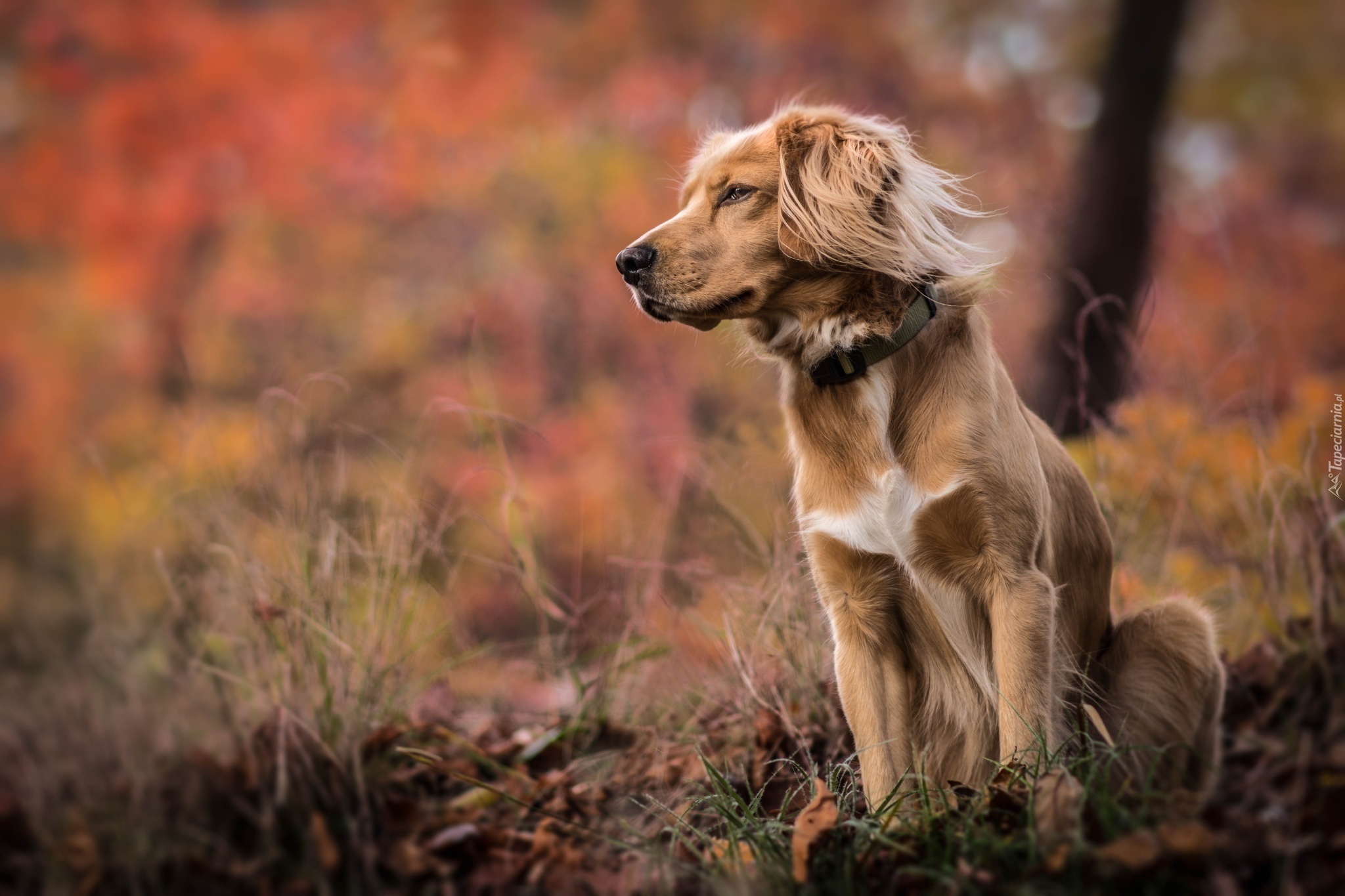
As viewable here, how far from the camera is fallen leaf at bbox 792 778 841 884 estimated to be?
1.99 metres

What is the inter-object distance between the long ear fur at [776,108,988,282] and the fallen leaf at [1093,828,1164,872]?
127 cm

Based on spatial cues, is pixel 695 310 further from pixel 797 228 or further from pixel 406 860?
pixel 406 860

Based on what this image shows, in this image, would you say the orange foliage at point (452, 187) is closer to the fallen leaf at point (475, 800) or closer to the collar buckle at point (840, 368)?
the fallen leaf at point (475, 800)

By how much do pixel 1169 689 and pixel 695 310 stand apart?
1.52 metres

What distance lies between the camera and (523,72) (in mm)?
9305

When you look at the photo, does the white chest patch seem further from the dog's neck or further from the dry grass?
the dry grass

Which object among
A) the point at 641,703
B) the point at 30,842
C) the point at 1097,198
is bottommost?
the point at 30,842

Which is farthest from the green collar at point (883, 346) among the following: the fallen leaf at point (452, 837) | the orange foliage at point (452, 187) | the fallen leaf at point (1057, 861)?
the orange foliage at point (452, 187)

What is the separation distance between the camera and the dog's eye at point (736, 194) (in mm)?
2535

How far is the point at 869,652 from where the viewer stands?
2492mm

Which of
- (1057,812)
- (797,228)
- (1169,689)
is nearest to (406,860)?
(1057,812)

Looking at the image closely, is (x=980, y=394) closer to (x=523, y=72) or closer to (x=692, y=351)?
(x=692, y=351)

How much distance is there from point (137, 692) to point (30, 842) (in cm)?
53

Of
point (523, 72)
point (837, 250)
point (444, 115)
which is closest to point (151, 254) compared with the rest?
point (444, 115)
